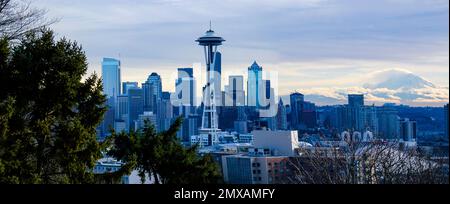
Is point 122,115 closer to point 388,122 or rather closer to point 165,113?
point 165,113

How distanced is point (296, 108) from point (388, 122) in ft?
5.49

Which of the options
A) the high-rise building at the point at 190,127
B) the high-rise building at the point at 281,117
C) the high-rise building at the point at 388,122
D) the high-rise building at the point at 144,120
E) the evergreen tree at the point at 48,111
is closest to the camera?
the evergreen tree at the point at 48,111

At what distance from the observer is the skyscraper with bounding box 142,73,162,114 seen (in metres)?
12.3

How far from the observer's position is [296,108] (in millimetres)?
13805

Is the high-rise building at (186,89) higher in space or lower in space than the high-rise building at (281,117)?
higher

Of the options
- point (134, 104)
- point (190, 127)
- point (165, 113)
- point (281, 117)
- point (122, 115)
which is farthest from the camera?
point (190, 127)

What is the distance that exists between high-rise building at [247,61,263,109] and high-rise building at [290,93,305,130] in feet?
2.42

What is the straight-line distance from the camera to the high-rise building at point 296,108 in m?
13.0

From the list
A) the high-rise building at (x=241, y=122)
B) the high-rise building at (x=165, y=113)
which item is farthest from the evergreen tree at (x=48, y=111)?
the high-rise building at (x=241, y=122)

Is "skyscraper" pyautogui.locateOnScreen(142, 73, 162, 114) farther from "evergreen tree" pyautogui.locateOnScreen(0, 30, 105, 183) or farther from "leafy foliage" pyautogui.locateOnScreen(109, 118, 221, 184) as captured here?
"leafy foliage" pyautogui.locateOnScreen(109, 118, 221, 184)

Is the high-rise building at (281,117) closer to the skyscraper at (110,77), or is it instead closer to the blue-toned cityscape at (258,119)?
the blue-toned cityscape at (258,119)

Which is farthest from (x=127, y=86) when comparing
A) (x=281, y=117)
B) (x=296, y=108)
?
(x=281, y=117)

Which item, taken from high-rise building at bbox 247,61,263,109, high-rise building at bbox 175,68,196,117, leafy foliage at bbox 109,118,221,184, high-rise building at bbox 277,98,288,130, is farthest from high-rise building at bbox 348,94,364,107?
leafy foliage at bbox 109,118,221,184
